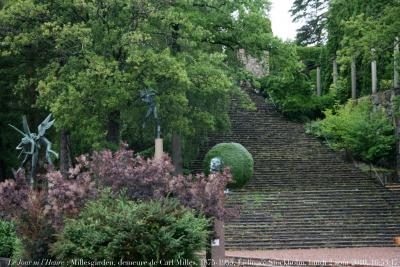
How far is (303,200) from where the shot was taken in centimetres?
2391

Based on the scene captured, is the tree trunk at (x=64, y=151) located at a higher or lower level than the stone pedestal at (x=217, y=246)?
higher

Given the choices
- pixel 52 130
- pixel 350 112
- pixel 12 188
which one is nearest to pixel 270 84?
pixel 350 112

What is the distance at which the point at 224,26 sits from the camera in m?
26.3

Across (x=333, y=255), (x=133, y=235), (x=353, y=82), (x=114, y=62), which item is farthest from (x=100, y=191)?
(x=353, y=82)

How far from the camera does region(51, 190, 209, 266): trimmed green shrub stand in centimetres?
878

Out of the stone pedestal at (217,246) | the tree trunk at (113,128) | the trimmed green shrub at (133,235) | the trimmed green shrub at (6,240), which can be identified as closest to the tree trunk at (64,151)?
the tree trunk at (113,128)

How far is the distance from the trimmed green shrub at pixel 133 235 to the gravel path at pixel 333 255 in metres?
7.34

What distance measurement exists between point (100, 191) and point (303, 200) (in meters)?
14.7

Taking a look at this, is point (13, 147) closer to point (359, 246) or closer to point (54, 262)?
point (359, 246)

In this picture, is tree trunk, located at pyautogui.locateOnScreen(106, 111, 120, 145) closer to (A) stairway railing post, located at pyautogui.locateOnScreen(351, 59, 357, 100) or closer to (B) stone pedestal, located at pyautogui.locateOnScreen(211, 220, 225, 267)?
(B) stone pedestal, located at pyautogui.locateOnScreen(211, 220, 225, 267)

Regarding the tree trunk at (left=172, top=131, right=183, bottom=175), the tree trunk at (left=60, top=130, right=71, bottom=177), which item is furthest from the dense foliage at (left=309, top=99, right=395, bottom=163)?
the tree trunk at (left=60, top=130, right=71, bottom=177)

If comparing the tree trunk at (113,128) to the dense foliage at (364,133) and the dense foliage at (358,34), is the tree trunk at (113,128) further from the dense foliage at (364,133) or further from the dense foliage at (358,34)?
the dense foliage at (364,133)

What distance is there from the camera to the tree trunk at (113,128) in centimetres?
2270

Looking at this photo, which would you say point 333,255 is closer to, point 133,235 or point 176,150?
point 176,150
